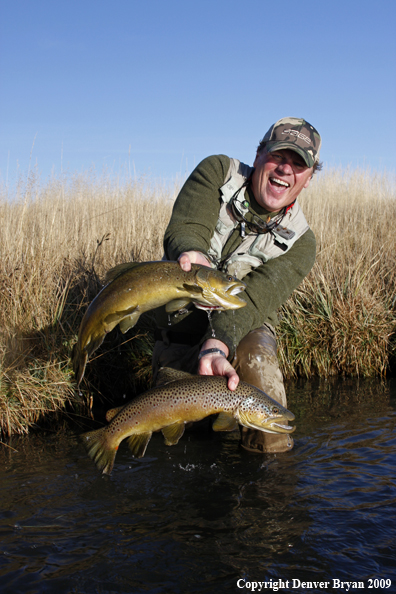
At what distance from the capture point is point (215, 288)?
3045 millimetres

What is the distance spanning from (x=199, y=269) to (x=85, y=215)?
19.7 ft

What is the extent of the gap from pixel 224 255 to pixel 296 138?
3.81 ft

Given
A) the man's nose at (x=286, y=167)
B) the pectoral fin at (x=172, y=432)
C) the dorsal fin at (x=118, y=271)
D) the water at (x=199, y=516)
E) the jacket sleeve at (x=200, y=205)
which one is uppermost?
the man's nose at (x=286, y=167)

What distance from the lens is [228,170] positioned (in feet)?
14.9

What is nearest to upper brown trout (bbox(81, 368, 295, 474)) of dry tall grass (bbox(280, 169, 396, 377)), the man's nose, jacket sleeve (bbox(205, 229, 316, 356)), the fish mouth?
the fish mouth

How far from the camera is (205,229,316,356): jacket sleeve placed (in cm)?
389

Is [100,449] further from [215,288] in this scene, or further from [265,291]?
[265,291]

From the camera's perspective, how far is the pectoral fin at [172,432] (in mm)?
3090

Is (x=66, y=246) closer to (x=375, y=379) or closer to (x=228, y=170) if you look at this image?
(x=228, y=170)

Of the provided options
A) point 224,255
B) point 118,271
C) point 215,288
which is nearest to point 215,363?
point 215,288

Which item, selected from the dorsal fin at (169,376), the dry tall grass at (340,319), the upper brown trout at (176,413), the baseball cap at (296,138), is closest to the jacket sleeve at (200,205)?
the baseball cap at (296,138)

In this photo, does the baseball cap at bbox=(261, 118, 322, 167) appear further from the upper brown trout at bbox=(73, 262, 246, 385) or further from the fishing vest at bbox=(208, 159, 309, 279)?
the upper brown trout at bbox=(73, 262, 246, 385)

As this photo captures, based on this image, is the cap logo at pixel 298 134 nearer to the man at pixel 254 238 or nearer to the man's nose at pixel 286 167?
the man at pixel 254 238

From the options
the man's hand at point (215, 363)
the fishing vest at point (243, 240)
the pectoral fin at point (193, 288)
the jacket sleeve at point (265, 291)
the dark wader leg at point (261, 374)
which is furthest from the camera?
the fishing vest at point (243, 240)
